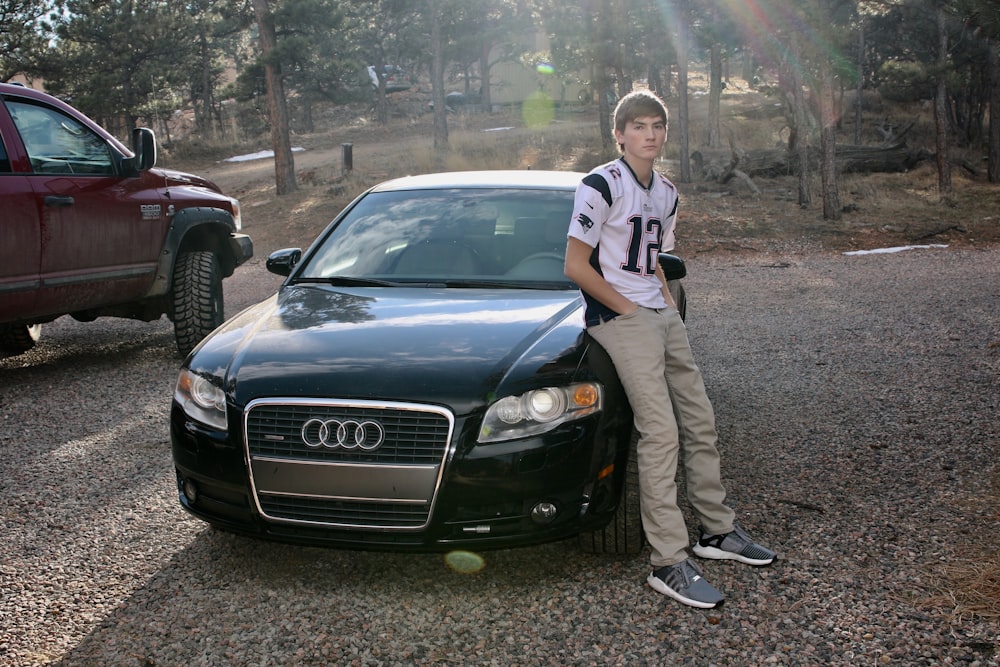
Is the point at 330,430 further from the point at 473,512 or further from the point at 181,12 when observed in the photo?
the point at 181,12

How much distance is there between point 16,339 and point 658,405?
21.5ft

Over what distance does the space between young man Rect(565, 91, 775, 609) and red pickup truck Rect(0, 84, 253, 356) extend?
14.6ft

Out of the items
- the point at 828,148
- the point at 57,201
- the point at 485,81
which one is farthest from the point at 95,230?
the point at 485,81

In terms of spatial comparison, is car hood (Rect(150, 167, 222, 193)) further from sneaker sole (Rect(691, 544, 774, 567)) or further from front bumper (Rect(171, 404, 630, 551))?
sneaker sole (Rect(691, 544, 774, 567))

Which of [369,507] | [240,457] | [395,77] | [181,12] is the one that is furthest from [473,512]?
[395,77]

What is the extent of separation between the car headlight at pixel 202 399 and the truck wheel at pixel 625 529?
4.67 ft

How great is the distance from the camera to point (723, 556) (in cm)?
365

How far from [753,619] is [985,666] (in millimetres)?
699

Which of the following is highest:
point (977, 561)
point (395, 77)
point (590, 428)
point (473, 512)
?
point (395, 77)

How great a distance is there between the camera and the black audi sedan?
3211mm

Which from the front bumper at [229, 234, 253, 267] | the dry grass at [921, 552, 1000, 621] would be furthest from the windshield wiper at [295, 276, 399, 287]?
the front bumper at [229, 234, 253, 267]

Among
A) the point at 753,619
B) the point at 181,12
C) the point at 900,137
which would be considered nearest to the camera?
the point at 753,619

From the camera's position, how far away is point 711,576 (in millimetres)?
3564

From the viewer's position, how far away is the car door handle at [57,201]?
6.49 m
